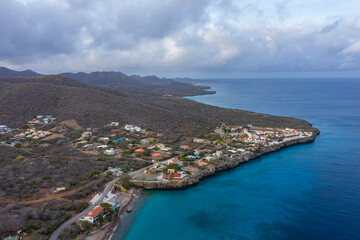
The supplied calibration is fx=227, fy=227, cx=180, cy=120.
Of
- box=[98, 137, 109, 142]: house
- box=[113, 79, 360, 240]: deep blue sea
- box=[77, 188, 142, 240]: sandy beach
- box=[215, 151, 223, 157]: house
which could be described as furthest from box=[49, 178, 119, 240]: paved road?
box=[98, 137, 109, 142]: house

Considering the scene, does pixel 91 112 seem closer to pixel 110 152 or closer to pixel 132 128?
pixel 132 128

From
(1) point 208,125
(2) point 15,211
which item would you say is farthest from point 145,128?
(2) point 15,211

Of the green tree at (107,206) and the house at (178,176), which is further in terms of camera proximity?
the house at (178,176)

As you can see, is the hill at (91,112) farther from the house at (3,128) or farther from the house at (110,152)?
the house at (110,152)

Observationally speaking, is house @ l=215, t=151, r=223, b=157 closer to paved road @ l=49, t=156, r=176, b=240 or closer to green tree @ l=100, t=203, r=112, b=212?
paved road @ l=49, t=156, r=176, b=240

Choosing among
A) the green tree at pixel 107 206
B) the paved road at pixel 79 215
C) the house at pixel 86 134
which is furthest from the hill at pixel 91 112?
the green tree at pixel 107 206

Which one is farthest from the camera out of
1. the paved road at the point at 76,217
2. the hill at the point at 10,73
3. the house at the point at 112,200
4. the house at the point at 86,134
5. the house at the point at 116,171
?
the hill at the point at 10,73

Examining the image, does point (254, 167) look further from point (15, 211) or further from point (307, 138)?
point (15, 211)

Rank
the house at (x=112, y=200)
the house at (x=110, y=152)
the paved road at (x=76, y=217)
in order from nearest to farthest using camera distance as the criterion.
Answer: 1. the paved road at (x=76, y=217)
2. the house at (x=112, y=200)
3. the house at (x=110, y=152)

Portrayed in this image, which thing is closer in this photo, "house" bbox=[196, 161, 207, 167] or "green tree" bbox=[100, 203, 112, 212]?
"green tree" bbox=[100, 203, 112, 212]

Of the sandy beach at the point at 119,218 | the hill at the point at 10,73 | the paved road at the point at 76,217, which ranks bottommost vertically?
the sandy beach at the point at 119,218
